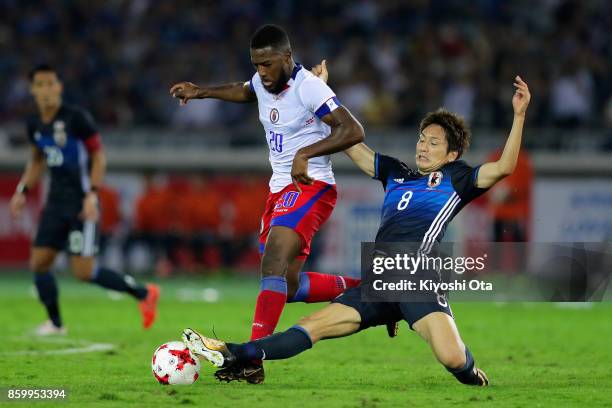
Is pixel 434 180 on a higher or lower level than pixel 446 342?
higher

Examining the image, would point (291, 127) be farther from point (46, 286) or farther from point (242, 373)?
point (46, 286)

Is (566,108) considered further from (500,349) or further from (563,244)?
(563,244)

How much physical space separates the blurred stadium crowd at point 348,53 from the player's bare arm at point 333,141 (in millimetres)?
11867

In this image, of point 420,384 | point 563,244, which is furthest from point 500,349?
point 420,384

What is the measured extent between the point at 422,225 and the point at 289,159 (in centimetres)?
112

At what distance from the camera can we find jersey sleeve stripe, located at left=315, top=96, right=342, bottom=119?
7762 millimetres

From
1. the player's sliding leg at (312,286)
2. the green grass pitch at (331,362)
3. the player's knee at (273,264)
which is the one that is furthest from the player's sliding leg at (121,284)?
the player's knee at (273,264)

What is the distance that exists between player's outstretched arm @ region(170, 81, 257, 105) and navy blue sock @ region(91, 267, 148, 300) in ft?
10.9

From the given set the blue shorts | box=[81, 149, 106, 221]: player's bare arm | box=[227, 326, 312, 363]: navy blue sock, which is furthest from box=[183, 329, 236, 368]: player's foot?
box=[81, 149, 106, 221]: player's bare arm

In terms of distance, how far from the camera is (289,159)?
26.6 ft

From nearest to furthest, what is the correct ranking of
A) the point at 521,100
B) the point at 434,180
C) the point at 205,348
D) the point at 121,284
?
the point at 205,348
the point at 521,100
the point at 434,180
the point at 121,284

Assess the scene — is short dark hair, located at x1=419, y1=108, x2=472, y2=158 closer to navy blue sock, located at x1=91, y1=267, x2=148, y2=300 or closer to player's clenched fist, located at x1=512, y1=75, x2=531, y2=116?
player's clenched fist, located at x1=512, y1=75, x2=531, y2=116

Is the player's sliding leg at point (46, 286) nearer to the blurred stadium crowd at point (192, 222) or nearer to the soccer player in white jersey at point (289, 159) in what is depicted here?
the soccer player in white jersey at point (289, 159)

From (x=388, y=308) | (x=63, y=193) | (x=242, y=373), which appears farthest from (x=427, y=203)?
(x=63, y=193)
